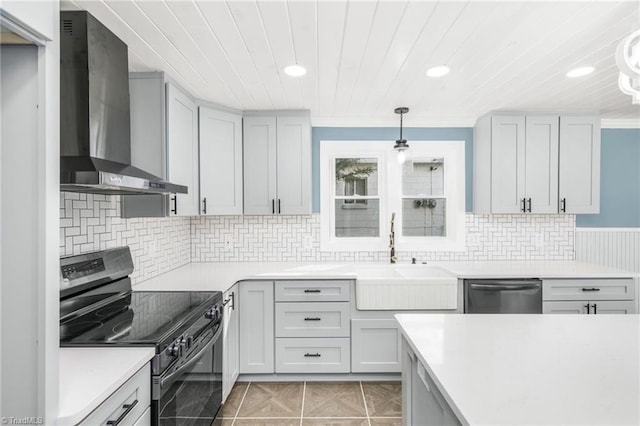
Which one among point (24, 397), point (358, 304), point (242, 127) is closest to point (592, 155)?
point (358, 304)

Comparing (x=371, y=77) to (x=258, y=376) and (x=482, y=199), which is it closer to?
(x=482, y=199)

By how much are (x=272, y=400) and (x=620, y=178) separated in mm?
4033

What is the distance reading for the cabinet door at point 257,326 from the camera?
2750 millimetres

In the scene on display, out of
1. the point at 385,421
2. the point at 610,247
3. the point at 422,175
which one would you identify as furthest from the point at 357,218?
the point at 610,247

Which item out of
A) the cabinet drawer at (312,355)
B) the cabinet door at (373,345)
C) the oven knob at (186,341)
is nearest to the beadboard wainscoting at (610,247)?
the cabinet door at (373,345)

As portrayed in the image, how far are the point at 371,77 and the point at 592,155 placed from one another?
2.40 m

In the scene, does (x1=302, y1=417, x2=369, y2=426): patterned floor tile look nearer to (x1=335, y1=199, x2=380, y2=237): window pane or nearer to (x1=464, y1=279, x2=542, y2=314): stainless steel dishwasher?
(x1=464, y1=279, x2=542, y2=314): stainless steel dishwasher

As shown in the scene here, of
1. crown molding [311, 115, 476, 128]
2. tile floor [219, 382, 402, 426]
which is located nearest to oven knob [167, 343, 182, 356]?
tile floor [219, 382, 402, 426]

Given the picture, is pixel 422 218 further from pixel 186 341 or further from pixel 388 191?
pixel 186 341

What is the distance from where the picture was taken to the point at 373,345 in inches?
109

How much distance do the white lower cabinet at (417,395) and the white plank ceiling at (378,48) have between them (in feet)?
5.21

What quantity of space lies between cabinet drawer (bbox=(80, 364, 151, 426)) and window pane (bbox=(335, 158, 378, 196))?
260 centimetres

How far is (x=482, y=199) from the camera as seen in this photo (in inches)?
128

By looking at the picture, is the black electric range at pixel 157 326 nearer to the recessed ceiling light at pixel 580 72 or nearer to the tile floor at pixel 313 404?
the tile floor at pixel 313 404
